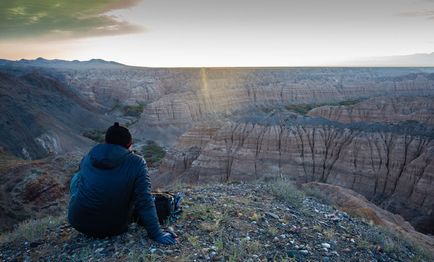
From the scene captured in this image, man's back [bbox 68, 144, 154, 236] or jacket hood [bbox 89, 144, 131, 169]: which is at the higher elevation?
jacket hood [bbox 89, 144, 131, 169]

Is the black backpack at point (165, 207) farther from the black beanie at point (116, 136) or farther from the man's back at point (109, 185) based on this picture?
the black beanie at point (116, 136)

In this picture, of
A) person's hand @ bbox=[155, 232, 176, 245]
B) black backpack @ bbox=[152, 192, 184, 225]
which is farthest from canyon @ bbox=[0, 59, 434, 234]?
person's hand @ bbox=[155, 232, 176, 245]

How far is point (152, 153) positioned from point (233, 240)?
40709 mm

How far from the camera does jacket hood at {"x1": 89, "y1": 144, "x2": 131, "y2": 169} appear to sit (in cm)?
498

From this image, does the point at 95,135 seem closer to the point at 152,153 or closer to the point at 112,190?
the point at 152,153

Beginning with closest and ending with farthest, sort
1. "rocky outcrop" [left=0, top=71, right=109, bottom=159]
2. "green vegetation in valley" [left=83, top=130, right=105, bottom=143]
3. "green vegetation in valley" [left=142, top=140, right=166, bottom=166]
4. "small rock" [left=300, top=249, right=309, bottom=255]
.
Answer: "small rock" [left=300, top=249, right=309, bottom=255], "rocky outcrop" [left=0, top=71, right=109, bottom=159], "green vegetation in valley" [left=142, top=140, right=166, bottom=166], "green vegetation in valley" [left=83, top=130, right=105, bottom=143]

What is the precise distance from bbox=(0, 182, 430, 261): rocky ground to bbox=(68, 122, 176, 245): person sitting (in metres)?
0.34

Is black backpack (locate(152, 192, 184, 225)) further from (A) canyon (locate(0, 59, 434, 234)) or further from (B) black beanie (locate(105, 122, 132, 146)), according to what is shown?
(A) canyon (locate(0, 59, 434, 234))

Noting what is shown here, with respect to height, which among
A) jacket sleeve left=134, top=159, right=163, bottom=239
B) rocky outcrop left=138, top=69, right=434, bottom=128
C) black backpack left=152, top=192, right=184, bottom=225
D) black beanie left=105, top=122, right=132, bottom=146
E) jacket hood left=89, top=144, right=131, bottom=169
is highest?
black beanie left=105, top=122, right=132, bottom=146

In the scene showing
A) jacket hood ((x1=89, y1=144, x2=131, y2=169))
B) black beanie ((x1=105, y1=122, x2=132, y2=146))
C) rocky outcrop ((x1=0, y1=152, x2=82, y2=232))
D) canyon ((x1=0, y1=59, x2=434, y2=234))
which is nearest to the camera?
jacket hood ((x1=89, y1=144, x2=131, y2=169))

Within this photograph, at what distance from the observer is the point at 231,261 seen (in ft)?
16.3

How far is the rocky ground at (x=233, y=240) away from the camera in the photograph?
524 centimetres

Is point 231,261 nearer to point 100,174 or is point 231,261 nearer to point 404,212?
point 100,174

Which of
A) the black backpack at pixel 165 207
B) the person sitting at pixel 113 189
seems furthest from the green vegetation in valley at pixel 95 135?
the person sitting at pixel 113 189
